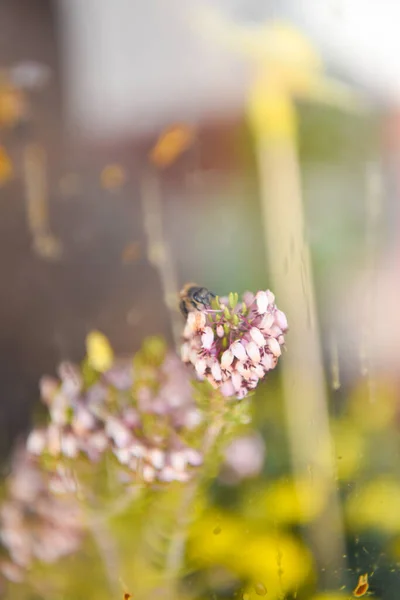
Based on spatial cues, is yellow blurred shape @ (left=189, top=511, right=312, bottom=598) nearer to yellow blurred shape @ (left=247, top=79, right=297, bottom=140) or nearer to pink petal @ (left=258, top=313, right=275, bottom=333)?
pink petal @ (left=258, top=313, right=275, bottom=333)

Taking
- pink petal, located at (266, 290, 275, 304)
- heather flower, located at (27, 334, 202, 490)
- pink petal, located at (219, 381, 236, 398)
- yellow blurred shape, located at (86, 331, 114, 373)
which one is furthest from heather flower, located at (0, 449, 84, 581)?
pink petal, located at (266, 290, 275, 304)

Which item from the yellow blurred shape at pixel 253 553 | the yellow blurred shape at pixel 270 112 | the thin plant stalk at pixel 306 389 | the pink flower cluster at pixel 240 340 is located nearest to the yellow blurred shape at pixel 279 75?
the yellow blurred shape at pixel 270 112

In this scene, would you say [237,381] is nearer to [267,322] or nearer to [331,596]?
[267,322]

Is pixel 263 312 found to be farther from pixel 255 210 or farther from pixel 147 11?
pixel 147 11

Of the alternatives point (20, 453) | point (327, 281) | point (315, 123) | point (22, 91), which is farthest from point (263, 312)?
point (22, 91)

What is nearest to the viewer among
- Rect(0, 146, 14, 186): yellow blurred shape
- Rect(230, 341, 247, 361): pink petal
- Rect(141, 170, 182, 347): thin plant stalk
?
Rect(230, 341, 247, 361): pink petal
